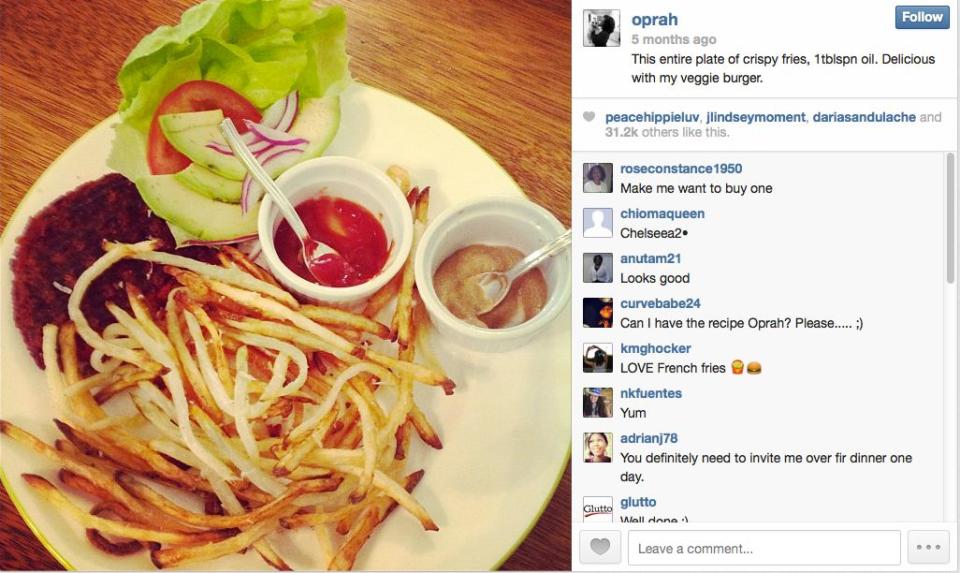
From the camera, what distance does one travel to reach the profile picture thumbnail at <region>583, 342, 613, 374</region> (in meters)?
1.26

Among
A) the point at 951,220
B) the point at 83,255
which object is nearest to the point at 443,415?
the point at 83,255

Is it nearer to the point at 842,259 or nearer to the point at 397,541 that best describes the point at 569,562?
the point at 397,541

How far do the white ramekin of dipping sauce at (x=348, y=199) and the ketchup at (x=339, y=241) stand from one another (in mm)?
12

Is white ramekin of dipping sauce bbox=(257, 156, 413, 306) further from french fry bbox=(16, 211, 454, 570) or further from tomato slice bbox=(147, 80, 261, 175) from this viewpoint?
tomato slice bbox=(147, 80, 261, 175)

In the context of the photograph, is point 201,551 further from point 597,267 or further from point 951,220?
point 951,220

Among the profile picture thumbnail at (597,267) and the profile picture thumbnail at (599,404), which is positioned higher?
the profile picture thumbnail at (597,267)

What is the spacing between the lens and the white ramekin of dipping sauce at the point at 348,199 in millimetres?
1286

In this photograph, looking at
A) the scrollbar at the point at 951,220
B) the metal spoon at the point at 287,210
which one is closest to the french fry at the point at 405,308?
the metal spoon at the point at 287,210

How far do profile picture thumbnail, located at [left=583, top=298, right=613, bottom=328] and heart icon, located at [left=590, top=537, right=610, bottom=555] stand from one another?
32 centimetres

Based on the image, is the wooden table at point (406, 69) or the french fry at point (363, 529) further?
the wooden table at point (406, 69)

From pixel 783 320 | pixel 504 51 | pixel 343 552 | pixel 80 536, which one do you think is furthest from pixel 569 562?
pixel 504 51

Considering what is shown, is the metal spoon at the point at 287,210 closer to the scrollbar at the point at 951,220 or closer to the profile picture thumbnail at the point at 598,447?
the profile picture thumbnail at the point at 598,447

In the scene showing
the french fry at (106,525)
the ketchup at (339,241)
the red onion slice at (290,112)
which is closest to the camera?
the french fry at (106,525)

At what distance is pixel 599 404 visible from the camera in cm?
126
